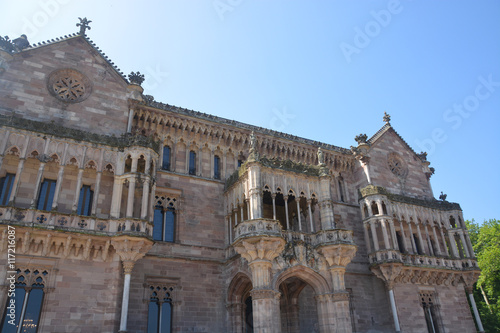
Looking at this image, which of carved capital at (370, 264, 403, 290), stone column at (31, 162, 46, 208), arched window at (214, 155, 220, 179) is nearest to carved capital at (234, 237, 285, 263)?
arched window at (214, 155, 220, 179)

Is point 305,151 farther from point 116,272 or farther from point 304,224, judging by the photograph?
point 116,272

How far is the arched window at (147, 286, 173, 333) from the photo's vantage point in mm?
19875

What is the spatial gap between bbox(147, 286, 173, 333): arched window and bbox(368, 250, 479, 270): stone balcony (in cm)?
1368

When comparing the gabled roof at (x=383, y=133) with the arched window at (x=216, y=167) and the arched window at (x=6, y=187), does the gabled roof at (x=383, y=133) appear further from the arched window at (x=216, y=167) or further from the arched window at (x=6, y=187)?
the arched window at (x=6, y=187)

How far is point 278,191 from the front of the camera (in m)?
22.6

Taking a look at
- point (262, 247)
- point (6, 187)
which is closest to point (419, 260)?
point (262, 247)

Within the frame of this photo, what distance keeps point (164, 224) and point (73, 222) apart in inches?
221

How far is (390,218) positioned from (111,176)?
1843 cm

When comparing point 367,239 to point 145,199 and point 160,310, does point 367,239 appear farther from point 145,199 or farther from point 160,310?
point 145,199

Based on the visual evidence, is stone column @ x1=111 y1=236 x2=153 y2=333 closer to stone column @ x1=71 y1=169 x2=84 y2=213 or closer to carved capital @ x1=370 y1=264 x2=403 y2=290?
stone column @ x1=71 y1=169 x2=84 y2=213

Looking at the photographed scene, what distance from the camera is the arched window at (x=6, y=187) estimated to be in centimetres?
1872

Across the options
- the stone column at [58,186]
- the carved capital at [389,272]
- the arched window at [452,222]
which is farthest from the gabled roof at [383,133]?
the stone column at [58,186]

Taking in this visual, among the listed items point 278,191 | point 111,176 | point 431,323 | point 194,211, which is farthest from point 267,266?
point 431,323

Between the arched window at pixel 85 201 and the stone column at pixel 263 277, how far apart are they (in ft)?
25.9
